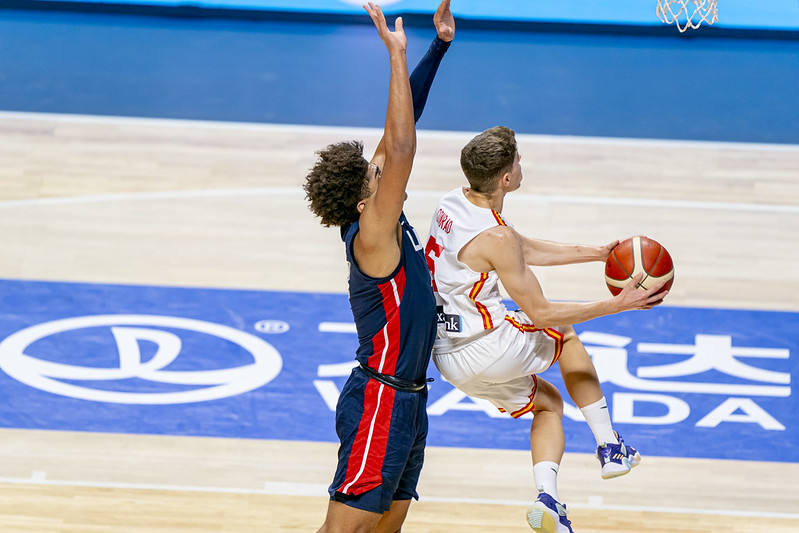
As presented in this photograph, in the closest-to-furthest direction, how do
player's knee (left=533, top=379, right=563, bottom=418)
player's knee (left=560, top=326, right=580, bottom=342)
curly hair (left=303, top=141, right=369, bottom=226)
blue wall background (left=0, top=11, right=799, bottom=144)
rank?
1. curly hair (left=303, top=141, right=369, bottom=226)
2. player's knee (left=560, top=326, right=580, bottom=342)
3. player's knee (left=533, top=379, right=563, bottom=418)
4. blue wall background (left=0, top=11, right=799, bottom=144)

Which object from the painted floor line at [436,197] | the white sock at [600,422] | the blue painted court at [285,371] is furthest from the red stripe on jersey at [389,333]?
the painted floor line at [436,197]

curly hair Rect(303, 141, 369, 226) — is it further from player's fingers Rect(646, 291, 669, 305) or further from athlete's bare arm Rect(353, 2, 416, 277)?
player's fingers Rect(646, 291, 669, 305)

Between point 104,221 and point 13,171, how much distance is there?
128cm

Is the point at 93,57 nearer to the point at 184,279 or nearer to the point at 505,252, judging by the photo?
the point at 184,279

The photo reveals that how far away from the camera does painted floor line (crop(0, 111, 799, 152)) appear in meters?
10.2

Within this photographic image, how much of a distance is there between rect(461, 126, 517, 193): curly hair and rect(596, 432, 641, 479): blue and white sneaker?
49.0 inches

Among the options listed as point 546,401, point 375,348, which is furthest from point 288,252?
point 375,348

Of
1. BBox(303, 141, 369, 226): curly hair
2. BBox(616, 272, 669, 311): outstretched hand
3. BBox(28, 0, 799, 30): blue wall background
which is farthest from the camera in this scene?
BBox(28, 0, 799, 30): blue wall background

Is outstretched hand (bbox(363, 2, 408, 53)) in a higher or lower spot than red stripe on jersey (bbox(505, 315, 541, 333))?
higher

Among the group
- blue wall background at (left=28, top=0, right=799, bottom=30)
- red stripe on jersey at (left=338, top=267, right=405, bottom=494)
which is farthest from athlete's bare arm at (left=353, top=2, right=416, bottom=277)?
blue wall background at (left=28, top=0, right=799, bottom=30)

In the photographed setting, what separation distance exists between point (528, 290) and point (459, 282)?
35 centimetres

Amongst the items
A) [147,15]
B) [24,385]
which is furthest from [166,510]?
[147,15]

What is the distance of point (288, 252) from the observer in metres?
8.49

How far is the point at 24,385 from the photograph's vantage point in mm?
6871
